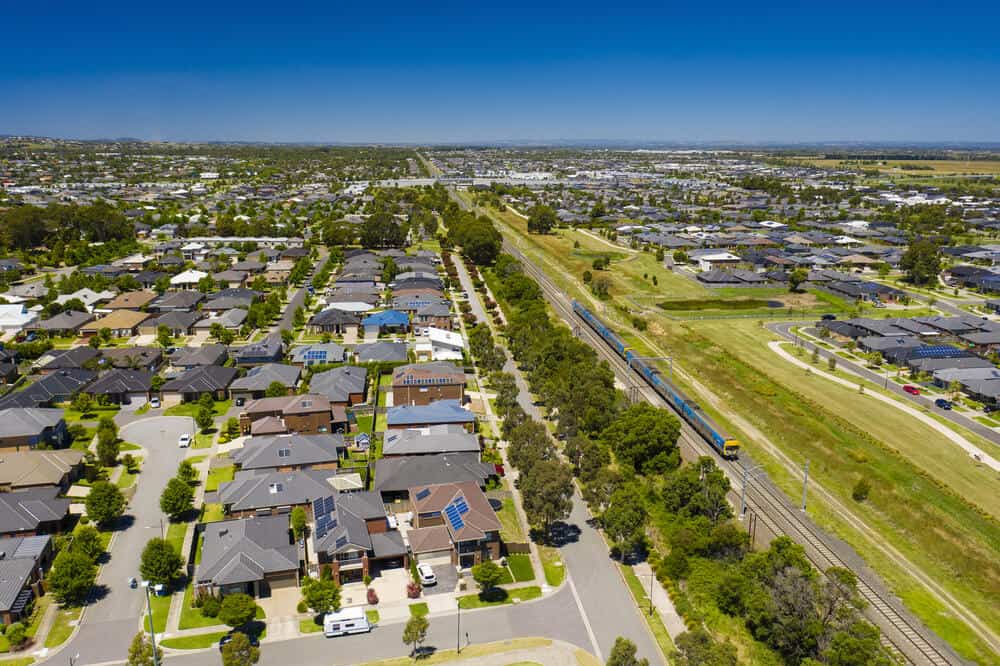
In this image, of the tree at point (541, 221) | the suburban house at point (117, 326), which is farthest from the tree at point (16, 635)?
the tree at point (541, 221)

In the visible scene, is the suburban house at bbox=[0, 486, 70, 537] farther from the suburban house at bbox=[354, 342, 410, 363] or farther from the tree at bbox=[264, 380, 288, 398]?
the suburban house at bbox=[354, 342, 410, 363]

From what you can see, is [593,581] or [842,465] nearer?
[593,581]

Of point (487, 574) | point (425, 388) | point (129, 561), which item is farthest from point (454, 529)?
point (425, 388)

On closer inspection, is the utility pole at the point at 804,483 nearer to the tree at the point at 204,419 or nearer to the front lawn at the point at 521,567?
the front lawn at the point at 521,567

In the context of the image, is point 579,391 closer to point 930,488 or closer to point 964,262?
point 930,488

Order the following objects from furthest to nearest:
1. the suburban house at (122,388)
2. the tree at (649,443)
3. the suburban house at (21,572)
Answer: the suburban house at (122,388) < the tree at (649,443) < the suburban house at (21,572)

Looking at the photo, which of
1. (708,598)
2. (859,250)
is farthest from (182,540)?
(859,250)
